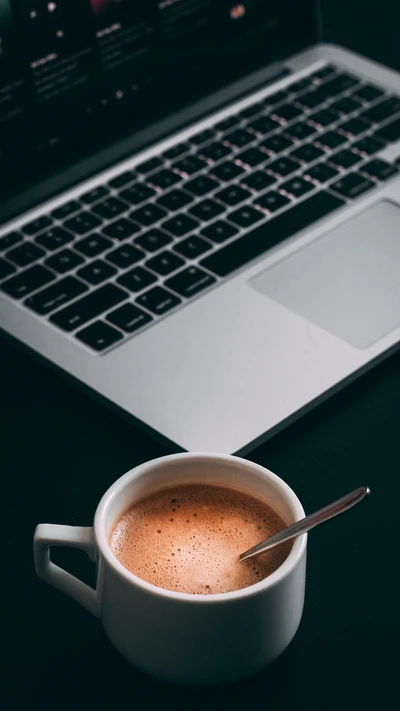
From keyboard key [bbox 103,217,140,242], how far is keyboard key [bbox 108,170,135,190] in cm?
5

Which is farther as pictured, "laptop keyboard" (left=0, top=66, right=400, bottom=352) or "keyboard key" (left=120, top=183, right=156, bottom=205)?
"keyboard key" (left=120, top=183, right=156, bottom=205)

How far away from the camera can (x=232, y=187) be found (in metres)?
1.00

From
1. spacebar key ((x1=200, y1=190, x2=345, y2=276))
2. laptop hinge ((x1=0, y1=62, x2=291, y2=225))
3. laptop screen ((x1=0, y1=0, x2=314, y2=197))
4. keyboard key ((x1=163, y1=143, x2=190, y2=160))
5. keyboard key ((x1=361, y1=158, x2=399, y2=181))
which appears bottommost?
keyboard key ((x1=361, y1=158, x2=399, y2=181))

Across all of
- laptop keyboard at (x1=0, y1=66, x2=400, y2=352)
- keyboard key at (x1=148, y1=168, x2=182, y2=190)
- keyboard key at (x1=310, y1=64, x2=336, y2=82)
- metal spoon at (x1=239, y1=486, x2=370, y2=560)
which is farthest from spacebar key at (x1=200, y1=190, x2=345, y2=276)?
metal spoon at (x1=239, y1=486, x2=370, y2=560)

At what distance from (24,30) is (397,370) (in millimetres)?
442

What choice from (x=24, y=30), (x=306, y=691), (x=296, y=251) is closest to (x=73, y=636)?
(x=306, y=691)

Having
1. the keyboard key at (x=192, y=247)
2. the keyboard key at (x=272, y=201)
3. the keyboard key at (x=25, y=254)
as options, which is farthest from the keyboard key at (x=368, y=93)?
the keyboard key at (x=25, y=254)

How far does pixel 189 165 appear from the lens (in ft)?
3.36

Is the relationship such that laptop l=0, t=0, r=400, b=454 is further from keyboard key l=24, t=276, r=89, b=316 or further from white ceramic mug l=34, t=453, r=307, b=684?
white ceramic mug l=34, t=453, r=307, b=684

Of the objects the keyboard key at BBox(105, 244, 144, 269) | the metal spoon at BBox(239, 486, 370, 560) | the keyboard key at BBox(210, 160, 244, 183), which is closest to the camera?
the metal spoon at BBox(239, 486, 370, 560)

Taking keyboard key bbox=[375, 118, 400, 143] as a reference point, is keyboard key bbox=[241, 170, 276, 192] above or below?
above

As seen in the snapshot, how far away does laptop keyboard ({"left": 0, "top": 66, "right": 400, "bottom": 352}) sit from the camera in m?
0.88

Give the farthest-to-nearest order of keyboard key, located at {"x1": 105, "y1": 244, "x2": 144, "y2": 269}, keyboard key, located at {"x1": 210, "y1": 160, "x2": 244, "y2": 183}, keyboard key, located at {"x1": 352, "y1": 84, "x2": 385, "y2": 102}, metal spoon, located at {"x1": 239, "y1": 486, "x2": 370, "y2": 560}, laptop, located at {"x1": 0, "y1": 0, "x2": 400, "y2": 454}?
keyboard key, located at {"x1": 352, "y1": 84, "x2": 385, "y2": 102} < keyboard key, located at {"x1": 210, "y1": 160, "x2": 244, "y2": 183} < keyboard key, located at {"x1": 105, "y1": 244, "x2": 144, "y2": 269} < laptop, located at {"x1": 0, "y1": 0, "x2": 400, "y2": 454} < metal spoon, located at {"x1": 239, "y1": 486, "x2": 370, "y2": 560}

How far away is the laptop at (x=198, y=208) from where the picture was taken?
2.65 feet
